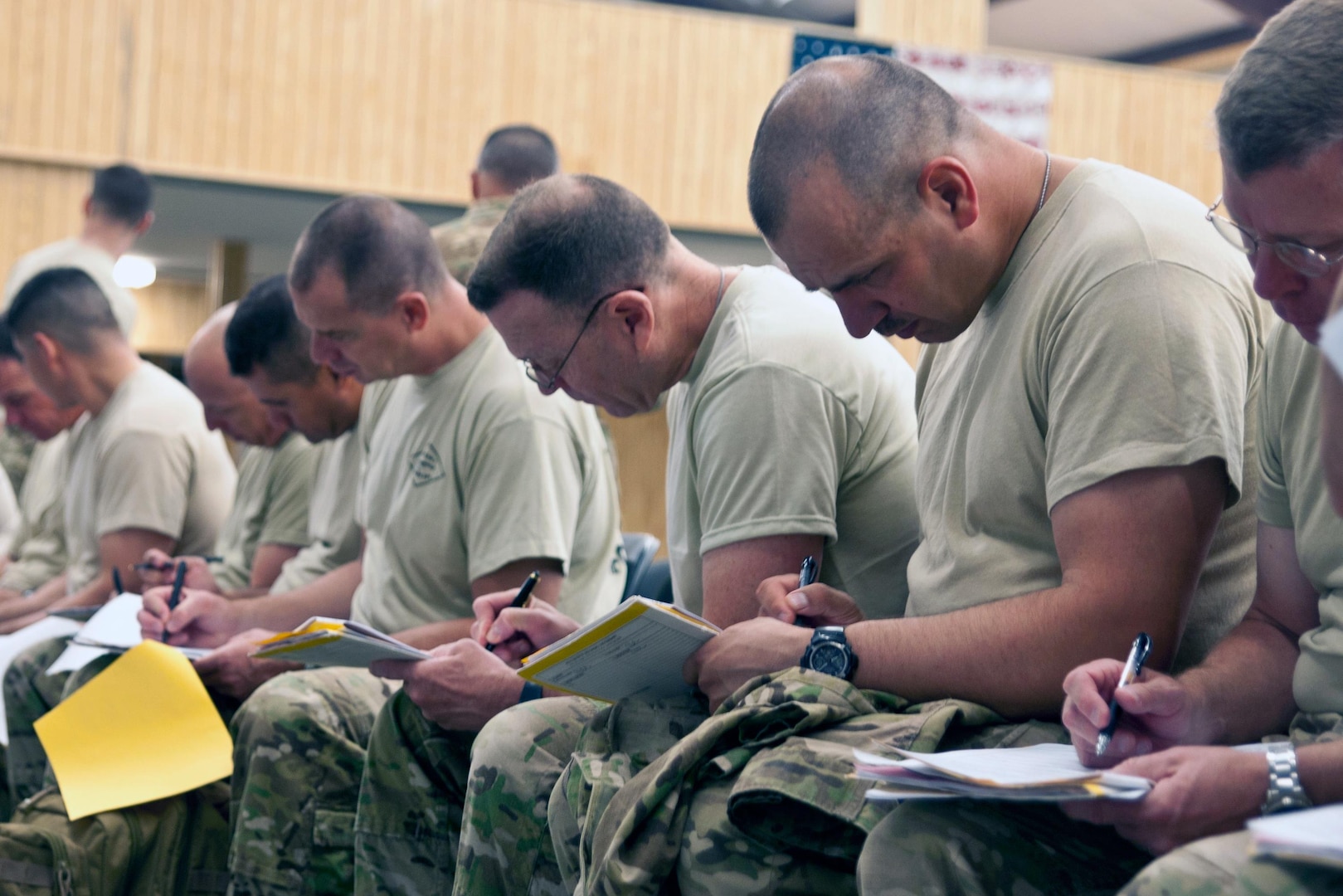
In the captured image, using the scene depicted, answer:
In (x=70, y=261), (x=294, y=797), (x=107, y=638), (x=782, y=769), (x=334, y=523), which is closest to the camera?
(x=782, y=769)

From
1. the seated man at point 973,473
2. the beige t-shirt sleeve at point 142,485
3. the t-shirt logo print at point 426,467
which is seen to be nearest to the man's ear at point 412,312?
the t-shirt logo print at point 426,467

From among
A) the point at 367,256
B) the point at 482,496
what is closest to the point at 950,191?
the point at 482,496

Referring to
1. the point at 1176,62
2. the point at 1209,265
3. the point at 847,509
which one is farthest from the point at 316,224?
the point at 1176,62

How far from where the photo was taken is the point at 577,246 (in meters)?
2.11

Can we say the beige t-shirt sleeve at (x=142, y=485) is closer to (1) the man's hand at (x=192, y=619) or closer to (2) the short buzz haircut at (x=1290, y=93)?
(1) the man's hand at (x=192, y=619)

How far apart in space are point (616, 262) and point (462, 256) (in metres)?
1.74

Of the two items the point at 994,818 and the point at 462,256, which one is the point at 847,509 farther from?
the point at 462,256

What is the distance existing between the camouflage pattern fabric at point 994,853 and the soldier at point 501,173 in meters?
2.84

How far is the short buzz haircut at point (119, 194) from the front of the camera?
5.59 meters

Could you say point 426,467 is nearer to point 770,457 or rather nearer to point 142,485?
point 770,457

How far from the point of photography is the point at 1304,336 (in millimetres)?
1351

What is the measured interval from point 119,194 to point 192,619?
3281 mm

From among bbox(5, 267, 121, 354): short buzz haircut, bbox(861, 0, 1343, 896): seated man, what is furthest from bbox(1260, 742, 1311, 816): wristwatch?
bbox(5, 267, 121, 354): short buzz haircut

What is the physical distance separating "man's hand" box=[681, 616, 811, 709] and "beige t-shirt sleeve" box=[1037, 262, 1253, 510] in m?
0.38
